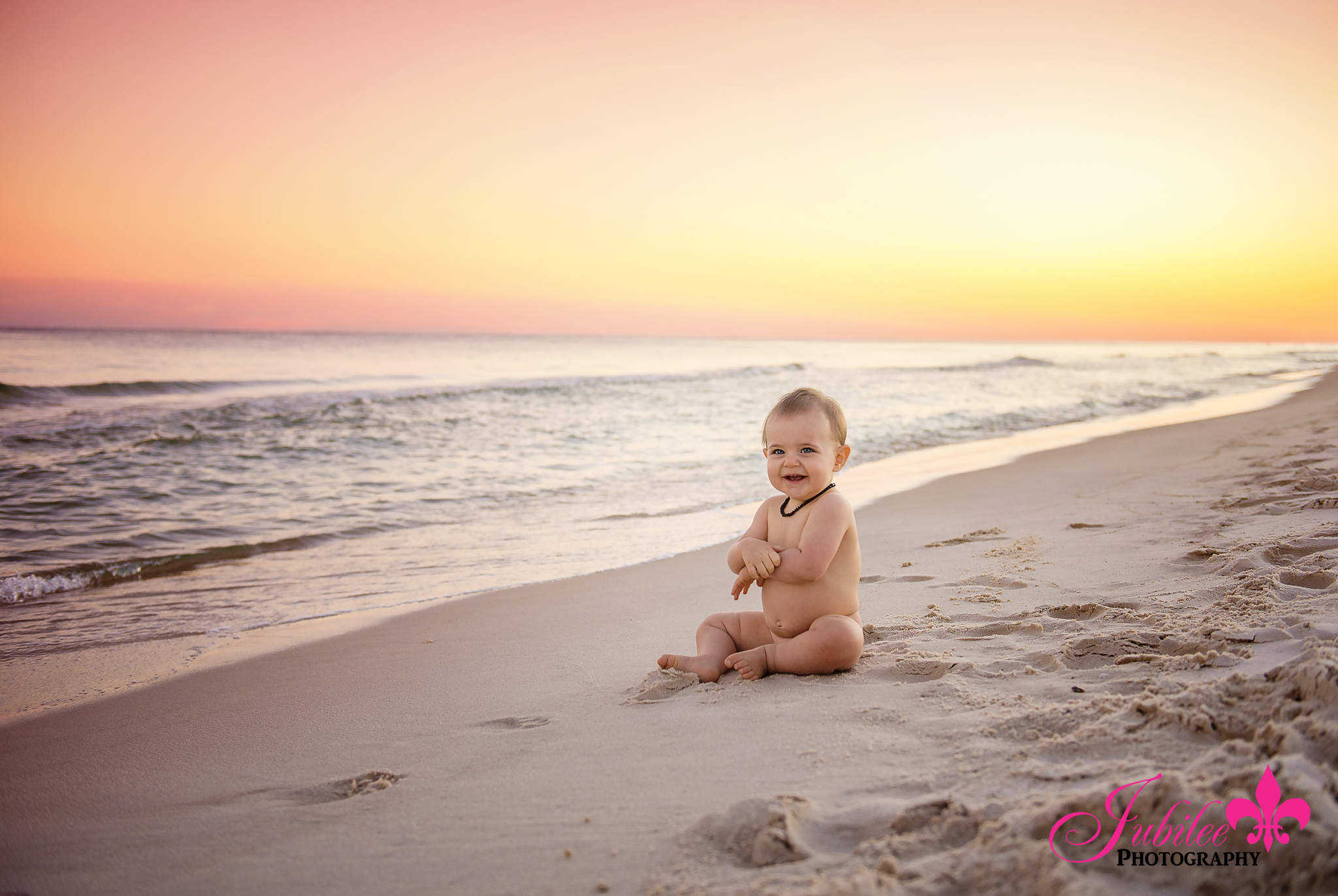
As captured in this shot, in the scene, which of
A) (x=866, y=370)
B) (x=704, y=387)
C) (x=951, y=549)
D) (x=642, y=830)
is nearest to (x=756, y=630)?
(x=642, y=830)

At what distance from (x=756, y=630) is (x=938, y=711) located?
37.0 inches

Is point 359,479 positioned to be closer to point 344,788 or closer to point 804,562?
point 344,788

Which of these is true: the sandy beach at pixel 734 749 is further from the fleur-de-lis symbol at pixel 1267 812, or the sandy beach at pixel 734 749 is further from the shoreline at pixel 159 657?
the shoreline at pixel 159 657

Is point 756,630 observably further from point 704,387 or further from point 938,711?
point 704,387

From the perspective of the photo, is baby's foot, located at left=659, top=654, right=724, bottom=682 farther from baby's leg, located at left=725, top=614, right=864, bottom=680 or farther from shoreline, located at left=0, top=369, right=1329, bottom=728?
shoreline, located at left=0, top=369, right=1329, bottom=728

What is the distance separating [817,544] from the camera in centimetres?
282

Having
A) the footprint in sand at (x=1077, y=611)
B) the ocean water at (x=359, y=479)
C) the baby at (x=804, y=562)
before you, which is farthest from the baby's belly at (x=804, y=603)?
the ocean water at (x=359, y=479)

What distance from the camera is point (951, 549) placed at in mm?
4766

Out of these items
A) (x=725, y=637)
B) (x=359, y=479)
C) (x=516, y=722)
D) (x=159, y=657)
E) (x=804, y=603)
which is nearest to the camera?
(x=516, y=722)

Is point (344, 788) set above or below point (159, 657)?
above

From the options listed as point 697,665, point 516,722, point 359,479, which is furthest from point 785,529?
point 359,479

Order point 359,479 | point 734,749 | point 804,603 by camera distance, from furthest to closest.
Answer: point 359,479, point 804,603, point 734,749

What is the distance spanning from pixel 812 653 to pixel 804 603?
203 mm

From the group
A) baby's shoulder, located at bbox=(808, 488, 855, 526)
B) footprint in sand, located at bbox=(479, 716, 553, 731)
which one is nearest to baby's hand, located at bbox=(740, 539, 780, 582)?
baby's shoulder, located at bbox=(808, 488, 855, 526)
